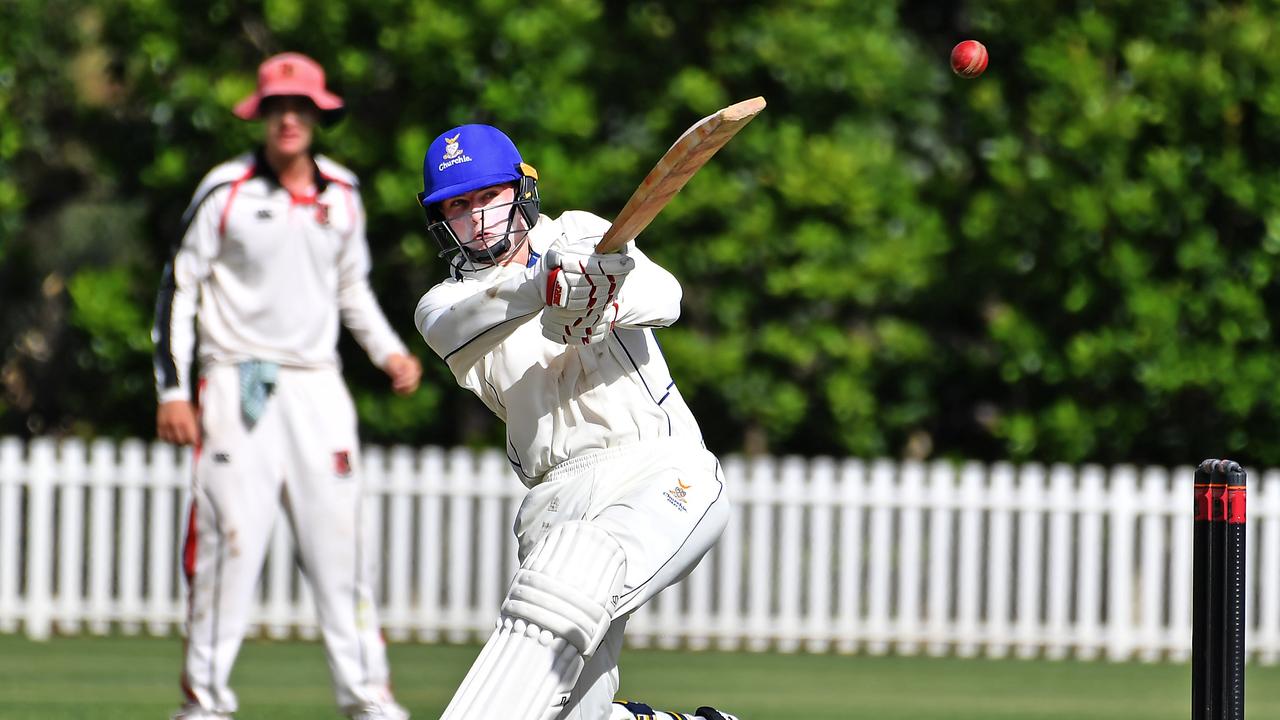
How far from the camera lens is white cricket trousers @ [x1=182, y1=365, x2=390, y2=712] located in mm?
5363

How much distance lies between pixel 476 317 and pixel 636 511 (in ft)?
1.71

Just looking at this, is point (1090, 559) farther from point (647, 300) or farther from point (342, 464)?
point (647, 300)

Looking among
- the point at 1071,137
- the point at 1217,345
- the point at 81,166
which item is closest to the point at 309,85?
the point at 1071,137

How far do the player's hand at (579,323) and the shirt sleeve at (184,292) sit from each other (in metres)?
2.05

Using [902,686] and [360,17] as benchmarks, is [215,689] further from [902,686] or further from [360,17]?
[360,17]

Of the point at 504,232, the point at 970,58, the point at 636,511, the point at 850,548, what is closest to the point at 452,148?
the point at 504,232

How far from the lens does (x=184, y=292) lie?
5.54 metres

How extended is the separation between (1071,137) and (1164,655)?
270 cm

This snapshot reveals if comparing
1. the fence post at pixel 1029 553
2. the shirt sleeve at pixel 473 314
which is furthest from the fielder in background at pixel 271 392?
the fence post at pixel 1029 553

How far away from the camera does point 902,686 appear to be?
7746 millimetres

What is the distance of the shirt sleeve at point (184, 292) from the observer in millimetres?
5531

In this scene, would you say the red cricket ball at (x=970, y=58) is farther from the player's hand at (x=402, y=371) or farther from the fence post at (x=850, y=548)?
the fence post at (x=850, y=548)

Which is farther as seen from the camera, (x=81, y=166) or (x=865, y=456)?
(x=81, y=166)

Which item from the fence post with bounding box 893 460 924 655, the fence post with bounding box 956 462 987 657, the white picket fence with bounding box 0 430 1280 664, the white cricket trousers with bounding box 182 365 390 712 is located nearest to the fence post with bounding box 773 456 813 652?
the white picket fence with bounding box 0 430 1280 664
